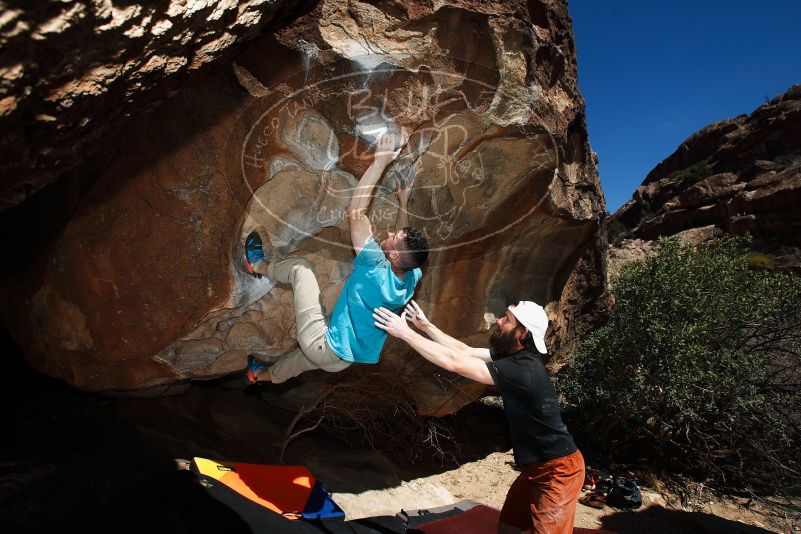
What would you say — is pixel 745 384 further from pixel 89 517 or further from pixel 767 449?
pixel 89 517

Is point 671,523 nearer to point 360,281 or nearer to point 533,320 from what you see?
point 533,320

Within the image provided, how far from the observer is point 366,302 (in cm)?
321

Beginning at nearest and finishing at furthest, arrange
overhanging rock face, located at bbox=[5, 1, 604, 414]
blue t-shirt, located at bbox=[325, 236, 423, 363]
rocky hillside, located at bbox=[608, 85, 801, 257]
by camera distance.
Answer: overhanging rock face, located at bbox=[5, 1, 604, 414] → blue t-shirt, located at bbox=[325, 236, 423, 363] → rocky hillside, located at bbox=[608, 85, 801, 257]

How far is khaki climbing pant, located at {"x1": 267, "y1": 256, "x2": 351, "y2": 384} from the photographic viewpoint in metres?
3.40

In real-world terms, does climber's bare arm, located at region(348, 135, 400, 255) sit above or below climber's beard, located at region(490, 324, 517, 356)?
above

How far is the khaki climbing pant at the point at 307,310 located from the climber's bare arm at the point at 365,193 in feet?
1.55

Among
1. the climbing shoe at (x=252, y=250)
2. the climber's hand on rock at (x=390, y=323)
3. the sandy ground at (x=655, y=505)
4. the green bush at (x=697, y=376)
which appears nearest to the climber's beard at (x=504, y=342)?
the climber's hand on rock at (x=390, y=323)

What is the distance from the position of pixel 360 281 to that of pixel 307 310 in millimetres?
491

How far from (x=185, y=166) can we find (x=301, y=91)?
89cm

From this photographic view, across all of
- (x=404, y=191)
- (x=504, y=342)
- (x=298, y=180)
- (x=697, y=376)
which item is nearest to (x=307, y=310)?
(x=298, y=180)

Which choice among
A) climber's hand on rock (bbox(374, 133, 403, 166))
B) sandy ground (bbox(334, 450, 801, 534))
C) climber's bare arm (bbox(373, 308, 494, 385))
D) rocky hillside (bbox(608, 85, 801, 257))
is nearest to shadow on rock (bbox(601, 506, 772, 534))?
sandy ground (bbox(334, 450, 801, 534))

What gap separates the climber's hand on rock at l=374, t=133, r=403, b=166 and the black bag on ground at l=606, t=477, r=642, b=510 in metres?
5.20

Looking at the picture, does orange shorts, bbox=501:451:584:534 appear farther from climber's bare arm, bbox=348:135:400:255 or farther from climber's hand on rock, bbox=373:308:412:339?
climber's bare arm, bbox=348:135:400:255

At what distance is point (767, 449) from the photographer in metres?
6.83
